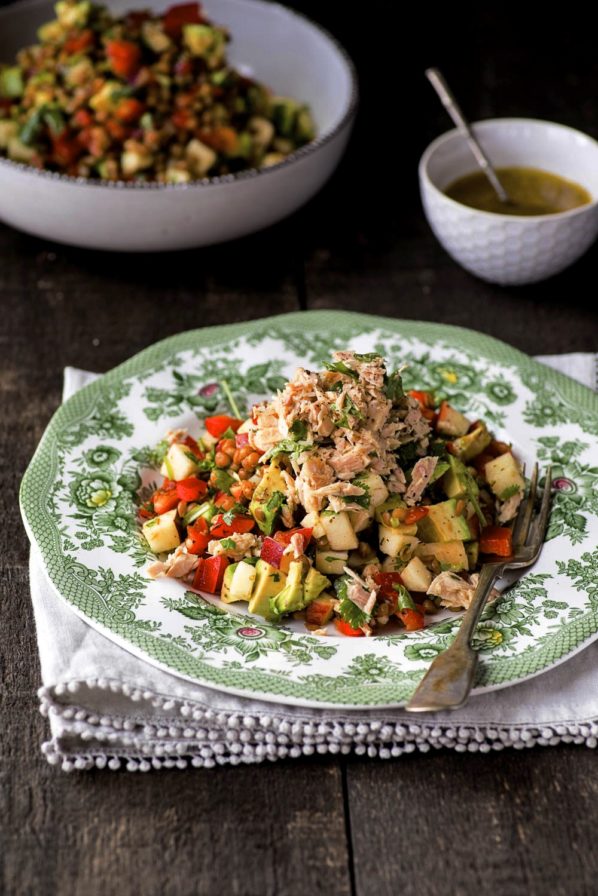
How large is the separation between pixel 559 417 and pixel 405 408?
64 cm

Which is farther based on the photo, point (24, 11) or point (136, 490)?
point (24, 11)

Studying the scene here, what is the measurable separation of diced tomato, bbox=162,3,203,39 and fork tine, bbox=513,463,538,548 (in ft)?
8.31

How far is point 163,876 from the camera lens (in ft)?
7.94

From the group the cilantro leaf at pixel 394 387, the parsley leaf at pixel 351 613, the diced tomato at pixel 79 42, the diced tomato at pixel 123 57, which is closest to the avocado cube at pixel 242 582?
the parsley leaf at pixel 351 613

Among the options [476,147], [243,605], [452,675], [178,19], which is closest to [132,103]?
[178,19]

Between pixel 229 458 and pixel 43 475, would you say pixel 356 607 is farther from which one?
pixel 43 475

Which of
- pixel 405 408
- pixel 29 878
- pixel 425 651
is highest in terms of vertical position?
pixel 405 408

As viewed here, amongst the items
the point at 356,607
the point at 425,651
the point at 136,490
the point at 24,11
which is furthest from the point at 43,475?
the point at 24,11

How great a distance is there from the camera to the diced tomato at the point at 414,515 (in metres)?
2.93

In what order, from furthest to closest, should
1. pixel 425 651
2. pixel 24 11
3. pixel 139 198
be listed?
1. pixel 24 11
2. pixel 139 198
3. pixel 425 651

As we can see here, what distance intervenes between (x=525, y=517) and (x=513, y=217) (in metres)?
1.43

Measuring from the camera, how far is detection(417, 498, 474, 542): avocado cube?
2.97m

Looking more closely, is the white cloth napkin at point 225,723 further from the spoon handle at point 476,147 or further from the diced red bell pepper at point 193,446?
the spoon handle at point 476,147

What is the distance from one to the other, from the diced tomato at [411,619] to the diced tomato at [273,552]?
341 millimetres
